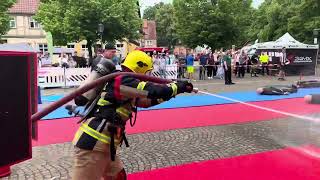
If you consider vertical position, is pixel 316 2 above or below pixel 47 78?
above

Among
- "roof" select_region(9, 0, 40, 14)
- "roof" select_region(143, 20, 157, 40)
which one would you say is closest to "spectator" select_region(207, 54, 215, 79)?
"roof" select_region(9, 0, 40, 14)

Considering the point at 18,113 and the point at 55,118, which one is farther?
the point at 55,118

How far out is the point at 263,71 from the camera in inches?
1002

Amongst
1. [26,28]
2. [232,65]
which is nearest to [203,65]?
[232,65]

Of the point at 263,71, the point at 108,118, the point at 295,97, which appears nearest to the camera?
the point at 108,118

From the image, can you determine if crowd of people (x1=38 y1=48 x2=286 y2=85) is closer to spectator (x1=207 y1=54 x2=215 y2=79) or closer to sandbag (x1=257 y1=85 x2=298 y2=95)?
spectator (x1=207 y1=54 x2=215 y2=79)

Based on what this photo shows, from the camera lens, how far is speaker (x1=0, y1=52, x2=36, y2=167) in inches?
185

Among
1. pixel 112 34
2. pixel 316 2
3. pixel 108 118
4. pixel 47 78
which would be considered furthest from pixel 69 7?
pixel 108 118

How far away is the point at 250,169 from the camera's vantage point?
18.9ft

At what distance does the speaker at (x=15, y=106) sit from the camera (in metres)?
4.70

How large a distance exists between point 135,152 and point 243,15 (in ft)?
84.6

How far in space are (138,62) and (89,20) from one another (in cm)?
2654

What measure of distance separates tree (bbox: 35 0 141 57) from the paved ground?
21.9m

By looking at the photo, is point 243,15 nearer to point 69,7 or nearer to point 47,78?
point 69,7
